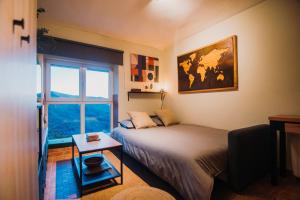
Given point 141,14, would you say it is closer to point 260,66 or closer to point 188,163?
point 260,66

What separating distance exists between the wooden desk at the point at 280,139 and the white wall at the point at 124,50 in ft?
8.30

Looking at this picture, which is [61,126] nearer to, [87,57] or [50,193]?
[87,57]

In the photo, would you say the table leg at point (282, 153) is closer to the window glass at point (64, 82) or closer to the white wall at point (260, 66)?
the white wall at point (260, 66)

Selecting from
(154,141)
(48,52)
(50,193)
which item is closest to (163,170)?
(154,141)

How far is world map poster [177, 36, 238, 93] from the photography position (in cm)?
251

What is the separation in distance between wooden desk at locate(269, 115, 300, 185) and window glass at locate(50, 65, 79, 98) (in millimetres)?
3346

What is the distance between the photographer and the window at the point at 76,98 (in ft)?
9.87

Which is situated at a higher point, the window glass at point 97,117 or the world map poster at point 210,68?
the world map poster at point 210,68

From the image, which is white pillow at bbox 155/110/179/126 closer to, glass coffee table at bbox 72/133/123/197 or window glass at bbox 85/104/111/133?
window glass at bbox 85/104/111/133

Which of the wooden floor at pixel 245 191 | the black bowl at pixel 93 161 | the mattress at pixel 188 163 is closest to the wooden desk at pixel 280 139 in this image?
the wooden floor at pixel 245 191

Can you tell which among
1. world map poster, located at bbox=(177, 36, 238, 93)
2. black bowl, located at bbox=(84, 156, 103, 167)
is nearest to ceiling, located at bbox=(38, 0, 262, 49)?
A: world map poster, located at bbox=(177, 36, 238, 93)

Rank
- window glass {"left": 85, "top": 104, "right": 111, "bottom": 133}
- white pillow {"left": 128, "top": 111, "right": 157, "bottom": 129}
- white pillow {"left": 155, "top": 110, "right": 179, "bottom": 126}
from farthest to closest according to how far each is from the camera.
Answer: window glass {"left": 85, "top": 104, "right": 111, "bottom": 133}
white pillow {"left": 155, "top": 110, "right": 179, "bottom": 126}
white pillow {"left": 128, "top": 111, "right": 157, "bottom": 129}

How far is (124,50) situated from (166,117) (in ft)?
5.86

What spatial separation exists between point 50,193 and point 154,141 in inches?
50.7
